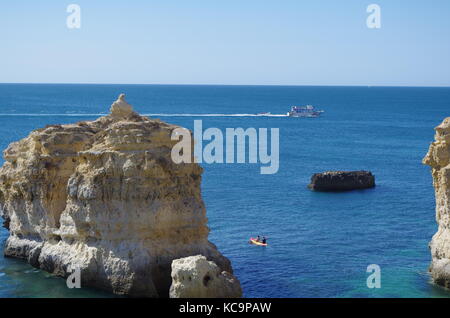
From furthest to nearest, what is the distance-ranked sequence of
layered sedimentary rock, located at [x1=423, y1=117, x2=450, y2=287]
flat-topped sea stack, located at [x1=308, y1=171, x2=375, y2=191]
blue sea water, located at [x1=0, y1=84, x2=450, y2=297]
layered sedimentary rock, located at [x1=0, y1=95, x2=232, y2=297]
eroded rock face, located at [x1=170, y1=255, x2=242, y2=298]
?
flat-topped sea stack, located at [x1=308, y1=171, x2=375, y2=191]
blue sea water, located at [x1=0, y1=84, x2=450, y2=297]
layered sedimentary rock, located at [x1=423, y1=117, x2=450, y2=287]
layered sedimentary rock, located at [x1=0, y1=95, x2=232, y2=297]
eroded rock face, located at [x1=170, y1=255, x2=242, y2=298]

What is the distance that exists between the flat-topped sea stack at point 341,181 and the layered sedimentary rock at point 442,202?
3406cm

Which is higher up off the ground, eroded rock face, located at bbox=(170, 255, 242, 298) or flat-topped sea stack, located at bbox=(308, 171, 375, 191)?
flat-topped sea stack, located at bbox=(308, 171, 375, 191)

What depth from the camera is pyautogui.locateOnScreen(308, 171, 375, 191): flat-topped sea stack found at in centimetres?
7688

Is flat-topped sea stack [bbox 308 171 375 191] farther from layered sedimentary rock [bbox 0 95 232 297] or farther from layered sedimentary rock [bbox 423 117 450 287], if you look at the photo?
layered sedimentary rock [bbox 0 95 232 297]

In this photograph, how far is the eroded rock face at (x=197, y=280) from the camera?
34.3 metres

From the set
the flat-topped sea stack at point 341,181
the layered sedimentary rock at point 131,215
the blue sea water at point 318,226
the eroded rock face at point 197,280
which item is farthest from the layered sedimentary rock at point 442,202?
the flat-topped sea stack at point 341,181

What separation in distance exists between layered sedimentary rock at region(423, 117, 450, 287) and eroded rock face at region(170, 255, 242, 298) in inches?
514

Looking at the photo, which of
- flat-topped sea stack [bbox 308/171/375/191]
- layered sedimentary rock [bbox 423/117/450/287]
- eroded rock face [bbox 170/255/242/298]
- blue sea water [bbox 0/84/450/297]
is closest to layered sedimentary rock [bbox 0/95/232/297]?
blue sea water [bbox 0/84/450/297]

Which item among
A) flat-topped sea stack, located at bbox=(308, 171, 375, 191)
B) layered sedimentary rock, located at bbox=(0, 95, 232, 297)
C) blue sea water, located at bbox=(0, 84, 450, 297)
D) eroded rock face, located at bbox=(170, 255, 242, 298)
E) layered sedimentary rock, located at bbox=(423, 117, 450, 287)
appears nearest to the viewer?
eroded rock face, located at bbox=(170, 255, 242, 298)

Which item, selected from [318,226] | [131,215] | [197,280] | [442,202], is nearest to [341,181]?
[318,226]

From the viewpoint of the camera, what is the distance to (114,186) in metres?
40.1
